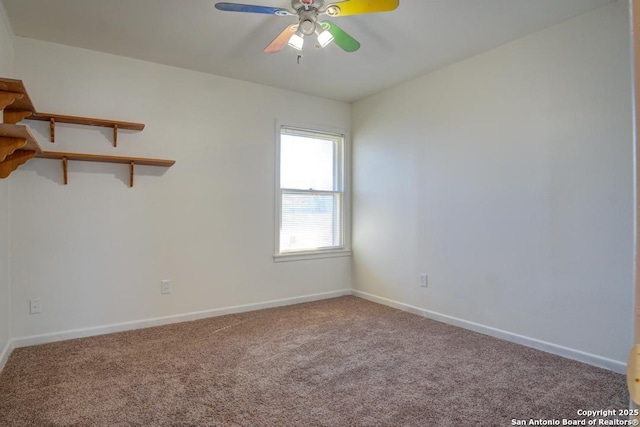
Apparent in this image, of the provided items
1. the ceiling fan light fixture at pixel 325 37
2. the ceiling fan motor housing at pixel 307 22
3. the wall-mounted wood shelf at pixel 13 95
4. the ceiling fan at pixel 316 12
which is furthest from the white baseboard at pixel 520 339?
the wall-mounted wood shelf at pixel 13 95

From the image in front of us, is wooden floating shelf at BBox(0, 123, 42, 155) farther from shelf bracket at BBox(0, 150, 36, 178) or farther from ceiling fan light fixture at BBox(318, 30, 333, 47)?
ceiling fan light fixture at BBox(318, 30, 333, 47)

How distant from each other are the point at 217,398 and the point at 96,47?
290cm

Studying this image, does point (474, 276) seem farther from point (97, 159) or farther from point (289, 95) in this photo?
Answer: point (97, 159)

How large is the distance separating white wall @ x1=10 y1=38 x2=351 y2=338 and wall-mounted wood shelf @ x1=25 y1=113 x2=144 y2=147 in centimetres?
6

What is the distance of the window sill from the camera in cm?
403

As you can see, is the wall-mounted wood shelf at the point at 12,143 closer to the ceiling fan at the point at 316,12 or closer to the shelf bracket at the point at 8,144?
the shelf bracket at the point at 8,144

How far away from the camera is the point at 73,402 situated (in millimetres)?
2018

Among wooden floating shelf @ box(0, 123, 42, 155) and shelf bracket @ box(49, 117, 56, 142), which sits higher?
shelf bracket @ box(49, 117, 56, 142)

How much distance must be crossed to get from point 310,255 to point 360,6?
2.77m

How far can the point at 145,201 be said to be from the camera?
328cm

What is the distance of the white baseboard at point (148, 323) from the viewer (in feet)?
9.34

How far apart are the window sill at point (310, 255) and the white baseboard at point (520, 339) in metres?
0.72

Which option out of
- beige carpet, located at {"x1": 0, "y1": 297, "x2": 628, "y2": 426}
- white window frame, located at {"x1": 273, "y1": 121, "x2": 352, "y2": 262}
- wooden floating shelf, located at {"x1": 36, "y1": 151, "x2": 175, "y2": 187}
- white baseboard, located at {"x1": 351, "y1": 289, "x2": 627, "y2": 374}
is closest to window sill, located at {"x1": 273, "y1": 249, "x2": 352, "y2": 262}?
white window frame, located at {"x1": 273, "y1": 121, "x2": 352, "y2": 262}

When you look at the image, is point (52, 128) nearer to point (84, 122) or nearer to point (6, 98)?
point (84, 122)
